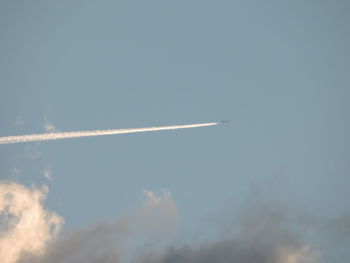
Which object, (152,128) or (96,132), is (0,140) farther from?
(152,128)

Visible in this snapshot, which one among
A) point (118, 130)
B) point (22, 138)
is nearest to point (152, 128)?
point (118, 130)

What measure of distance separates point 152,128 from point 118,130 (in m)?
11.3

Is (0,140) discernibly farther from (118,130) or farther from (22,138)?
(118,130)

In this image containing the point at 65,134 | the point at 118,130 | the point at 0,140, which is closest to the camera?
the point at 0,140

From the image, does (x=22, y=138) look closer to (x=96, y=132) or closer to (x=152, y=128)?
(x=96, y=132)

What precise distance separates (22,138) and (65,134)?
1425 cm

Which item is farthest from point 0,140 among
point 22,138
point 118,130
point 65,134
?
point 118,130

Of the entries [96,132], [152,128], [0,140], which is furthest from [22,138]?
[152,128]

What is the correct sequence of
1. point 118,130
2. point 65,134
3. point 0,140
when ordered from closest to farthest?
1. point 0,140
2. point 65,134
3. point 118,130

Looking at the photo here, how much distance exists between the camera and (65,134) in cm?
16075

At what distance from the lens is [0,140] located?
144750 millimetres

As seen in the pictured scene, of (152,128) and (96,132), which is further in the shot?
(152,128)

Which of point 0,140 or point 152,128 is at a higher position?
point 152,128

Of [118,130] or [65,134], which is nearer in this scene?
[65,134]
